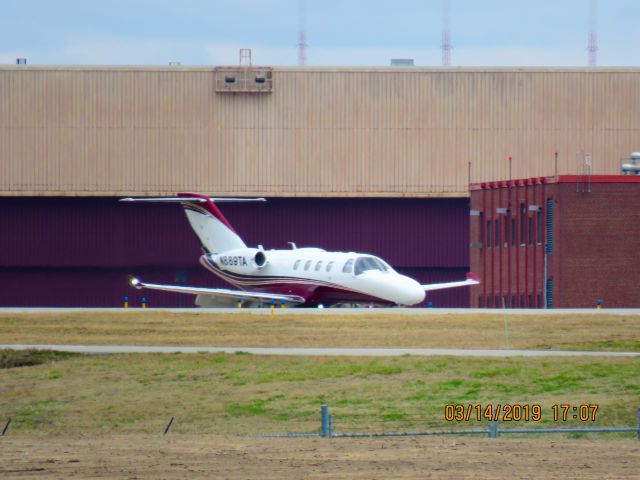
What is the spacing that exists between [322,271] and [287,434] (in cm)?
2714

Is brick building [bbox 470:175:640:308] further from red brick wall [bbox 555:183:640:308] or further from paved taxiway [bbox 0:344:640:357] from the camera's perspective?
paved taxiway [bbox 0:344:640:357]

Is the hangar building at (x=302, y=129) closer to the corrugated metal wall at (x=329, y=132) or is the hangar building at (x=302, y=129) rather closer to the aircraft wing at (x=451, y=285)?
the corrugated metal wall at (x=329, y=132)

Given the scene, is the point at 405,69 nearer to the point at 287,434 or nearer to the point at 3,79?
the point at 3,79

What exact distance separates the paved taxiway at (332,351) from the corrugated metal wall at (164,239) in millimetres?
37159

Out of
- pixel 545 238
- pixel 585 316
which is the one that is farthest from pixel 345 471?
pixel 545 238

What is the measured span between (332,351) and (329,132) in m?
38.8

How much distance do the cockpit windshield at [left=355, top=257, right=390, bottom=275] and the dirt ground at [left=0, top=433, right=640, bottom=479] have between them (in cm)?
2669

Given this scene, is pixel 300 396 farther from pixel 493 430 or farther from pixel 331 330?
pixel 331 330

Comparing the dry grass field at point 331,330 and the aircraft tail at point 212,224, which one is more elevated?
the aircraft tail at point 212,224

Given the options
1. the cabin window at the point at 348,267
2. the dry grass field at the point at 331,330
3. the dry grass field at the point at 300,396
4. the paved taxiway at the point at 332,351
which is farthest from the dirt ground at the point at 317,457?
the cabin window at the point at 348,267

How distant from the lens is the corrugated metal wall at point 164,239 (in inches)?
2950

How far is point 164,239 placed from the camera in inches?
2987
